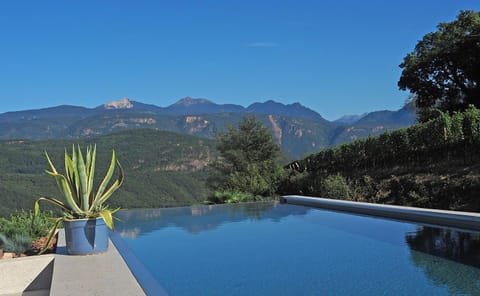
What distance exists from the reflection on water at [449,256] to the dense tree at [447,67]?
1670 centimetres

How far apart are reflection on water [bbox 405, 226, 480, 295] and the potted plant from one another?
2.93m

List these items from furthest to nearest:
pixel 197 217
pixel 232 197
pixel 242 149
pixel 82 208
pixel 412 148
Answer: pixel 242 149
pixel 232 197
pixel 412 148
pixel 197 217
pixel 82 208

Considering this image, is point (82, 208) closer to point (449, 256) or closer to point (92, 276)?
point (92, 276)

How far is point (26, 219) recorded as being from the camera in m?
5.70

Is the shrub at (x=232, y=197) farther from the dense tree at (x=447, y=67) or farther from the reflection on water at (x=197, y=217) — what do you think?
the dense tree at (x=447, y=67)

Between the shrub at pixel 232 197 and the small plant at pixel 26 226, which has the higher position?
the small plant at pixel 26 226

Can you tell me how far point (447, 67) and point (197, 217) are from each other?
17.1 meters

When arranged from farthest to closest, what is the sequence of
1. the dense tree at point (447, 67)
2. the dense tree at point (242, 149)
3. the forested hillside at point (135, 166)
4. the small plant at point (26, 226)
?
1. the forested hillside at point (135, 166)
2. the dense tree at point (242, 149)
3. the dense tree at point (447, 67)
4. the small plant at point (26, 226)

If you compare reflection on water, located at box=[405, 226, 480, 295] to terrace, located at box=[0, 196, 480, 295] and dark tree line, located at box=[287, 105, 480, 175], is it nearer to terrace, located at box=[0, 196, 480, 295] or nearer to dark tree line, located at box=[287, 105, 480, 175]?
terrace, located at box=[0, 196, 480, 295]

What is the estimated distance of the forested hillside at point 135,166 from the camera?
181ft

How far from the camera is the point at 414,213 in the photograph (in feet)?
22.6

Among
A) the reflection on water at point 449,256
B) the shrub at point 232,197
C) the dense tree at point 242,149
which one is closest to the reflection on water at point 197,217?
the shrub at point 232,197

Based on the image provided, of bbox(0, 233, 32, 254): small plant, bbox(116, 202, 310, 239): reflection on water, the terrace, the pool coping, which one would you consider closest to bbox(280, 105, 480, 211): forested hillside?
the pool coping

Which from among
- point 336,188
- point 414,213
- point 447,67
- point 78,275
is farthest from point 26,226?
point 447,67
